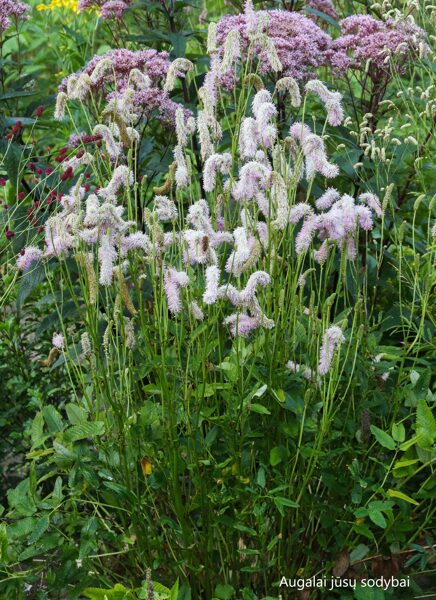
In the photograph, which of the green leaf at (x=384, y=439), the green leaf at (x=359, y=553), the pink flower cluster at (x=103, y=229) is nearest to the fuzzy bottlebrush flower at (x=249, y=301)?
the pink flower cluster at (x=103, y=229)

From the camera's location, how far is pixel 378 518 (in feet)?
6.53

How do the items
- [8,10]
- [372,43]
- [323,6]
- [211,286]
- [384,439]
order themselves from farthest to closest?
[323,6] < [8,10] < [372,43] < [384,439] < [211,286]

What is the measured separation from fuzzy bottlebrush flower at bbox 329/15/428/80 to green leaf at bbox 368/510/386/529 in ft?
5.37

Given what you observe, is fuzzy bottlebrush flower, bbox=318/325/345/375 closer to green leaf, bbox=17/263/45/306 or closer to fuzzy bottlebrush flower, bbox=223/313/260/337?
fuzzy bottlebrush flower, bbox=223/313/260/337

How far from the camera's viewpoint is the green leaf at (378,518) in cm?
196

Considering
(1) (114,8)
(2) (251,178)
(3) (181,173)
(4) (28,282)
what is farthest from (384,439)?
(1) (114,8)

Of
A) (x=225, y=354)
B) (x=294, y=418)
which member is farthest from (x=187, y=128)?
(x=294, y=418)

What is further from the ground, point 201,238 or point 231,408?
point 201,238

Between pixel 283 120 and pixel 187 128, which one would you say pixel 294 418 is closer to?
pixel 187 128

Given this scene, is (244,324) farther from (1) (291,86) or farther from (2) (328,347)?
(1) (291,86)

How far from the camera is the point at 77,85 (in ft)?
7.61

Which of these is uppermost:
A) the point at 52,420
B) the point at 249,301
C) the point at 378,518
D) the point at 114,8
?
the point at 114,8

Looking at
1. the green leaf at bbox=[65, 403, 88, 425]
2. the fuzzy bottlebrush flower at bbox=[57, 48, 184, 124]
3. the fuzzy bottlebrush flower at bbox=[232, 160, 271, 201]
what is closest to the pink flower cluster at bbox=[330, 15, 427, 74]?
the fuzzy bottlebrush flower at bbox=[57, 48, 184, 124]

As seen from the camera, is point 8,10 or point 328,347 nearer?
point 328,347
